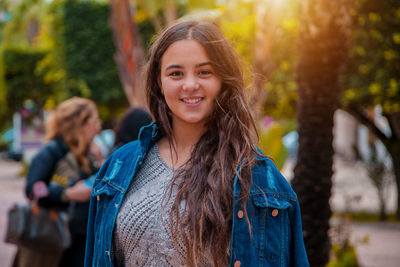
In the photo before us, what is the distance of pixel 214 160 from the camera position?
6.60ft

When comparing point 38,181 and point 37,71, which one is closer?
point 38,181

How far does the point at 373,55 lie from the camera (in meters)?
10.2

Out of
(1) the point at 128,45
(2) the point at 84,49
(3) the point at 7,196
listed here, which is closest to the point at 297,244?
(1) the point at 128,45

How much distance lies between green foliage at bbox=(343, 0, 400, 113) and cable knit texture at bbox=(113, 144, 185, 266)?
24.6 ft

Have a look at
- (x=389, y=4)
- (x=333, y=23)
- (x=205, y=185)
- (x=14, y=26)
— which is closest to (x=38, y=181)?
(x=205, y=185)

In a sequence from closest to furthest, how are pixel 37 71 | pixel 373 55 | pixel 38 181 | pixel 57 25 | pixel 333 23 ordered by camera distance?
1. pixel 38 181
2. pixel 333 23
3. pixel 373 55
4. pixel 57 25
5. pixel 37 71

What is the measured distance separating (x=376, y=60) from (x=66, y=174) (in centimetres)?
761

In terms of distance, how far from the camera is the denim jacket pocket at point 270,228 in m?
1.89

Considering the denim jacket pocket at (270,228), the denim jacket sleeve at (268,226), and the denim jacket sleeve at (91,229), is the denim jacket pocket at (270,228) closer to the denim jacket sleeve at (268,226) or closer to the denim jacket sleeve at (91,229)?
the denim jacket sleeve at (268,226)

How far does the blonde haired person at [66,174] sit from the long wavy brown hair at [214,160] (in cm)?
233

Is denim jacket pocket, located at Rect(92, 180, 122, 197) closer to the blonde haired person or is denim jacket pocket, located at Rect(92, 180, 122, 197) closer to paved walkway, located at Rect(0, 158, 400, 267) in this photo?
the blonde haired person

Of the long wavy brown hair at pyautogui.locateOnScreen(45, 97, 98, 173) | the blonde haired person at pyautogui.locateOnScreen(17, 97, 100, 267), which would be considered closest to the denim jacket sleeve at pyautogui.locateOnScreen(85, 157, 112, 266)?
the blonde haired person at pyautogui.locateOnScreen(17, 97, 100, 267)

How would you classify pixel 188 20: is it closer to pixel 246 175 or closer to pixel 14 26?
pixel 246 175

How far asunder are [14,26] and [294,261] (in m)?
31.2
